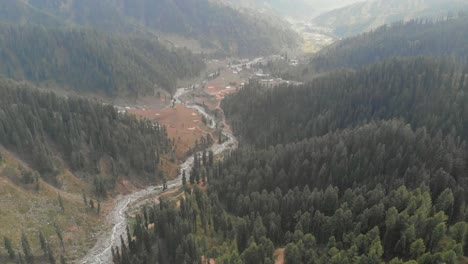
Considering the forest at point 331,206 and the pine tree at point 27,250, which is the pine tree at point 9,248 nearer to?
the pine tree at point 27,250

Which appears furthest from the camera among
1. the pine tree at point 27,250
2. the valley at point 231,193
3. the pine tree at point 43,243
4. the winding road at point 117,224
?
the winding road at point 117,224

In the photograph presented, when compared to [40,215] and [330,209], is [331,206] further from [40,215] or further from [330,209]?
[40,215]

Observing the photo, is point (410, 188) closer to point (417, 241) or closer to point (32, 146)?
point (417, 241)

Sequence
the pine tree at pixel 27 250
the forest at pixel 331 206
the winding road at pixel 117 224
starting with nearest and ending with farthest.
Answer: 1. the forest at pixel 331 206
2. the pine tree at pixel 27 250
3. the winding road at pixel 117 224

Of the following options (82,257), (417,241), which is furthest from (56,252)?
(417,241)

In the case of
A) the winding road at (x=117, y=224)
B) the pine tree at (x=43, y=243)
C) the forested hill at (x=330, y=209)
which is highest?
the forested hill at (x=330, y=209)

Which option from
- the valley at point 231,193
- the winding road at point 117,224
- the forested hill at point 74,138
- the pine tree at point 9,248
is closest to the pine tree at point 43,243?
the valley at point 231,193

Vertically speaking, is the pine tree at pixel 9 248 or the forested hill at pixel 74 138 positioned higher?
the forested hill at pixel 74 138

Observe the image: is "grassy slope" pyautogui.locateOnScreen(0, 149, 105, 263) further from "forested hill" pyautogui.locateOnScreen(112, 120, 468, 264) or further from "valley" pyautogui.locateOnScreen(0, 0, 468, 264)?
"forested hill" pyautogui.locateOnScreen(112, 120, 468, 264)
